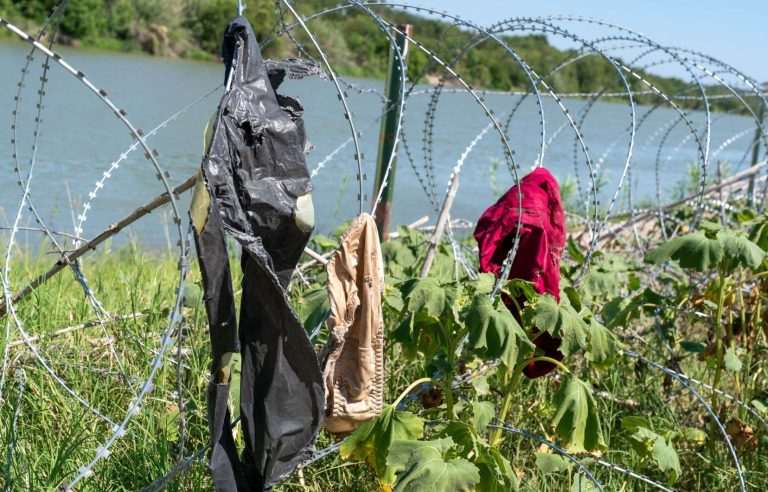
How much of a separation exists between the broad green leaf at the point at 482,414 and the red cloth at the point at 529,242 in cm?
59

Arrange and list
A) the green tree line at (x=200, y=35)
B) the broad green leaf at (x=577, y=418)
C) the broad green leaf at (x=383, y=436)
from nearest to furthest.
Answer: the broad green leaf at (x=383, y=436)
the broad green leaf at (x=577, y=418)
the green tree line at (x=200, y=35)

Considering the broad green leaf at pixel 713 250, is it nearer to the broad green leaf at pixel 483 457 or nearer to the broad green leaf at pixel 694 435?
the broad green leaf at pixel 694 435

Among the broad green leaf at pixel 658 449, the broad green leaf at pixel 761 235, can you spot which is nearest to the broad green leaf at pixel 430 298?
the broad green leaf at pixel 658 449

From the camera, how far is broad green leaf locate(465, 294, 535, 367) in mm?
2883

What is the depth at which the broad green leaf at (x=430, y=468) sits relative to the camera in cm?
259

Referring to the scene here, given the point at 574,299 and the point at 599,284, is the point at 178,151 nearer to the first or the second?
the point at 599,284

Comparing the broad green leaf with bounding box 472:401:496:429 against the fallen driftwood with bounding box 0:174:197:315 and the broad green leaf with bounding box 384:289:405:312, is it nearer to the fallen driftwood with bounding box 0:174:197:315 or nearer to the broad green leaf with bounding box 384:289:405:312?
the broad green leaf with bounding box 384:289:405:312

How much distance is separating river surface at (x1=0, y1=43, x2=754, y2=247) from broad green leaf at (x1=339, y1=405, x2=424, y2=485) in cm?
225

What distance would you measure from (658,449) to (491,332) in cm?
77

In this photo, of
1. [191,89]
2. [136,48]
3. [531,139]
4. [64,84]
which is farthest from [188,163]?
[136,48]

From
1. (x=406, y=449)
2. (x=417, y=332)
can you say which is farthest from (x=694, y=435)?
(x=406, y=449)

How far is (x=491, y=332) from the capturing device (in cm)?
290

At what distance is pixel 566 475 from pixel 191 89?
15403 millimetres

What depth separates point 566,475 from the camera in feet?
12.0
